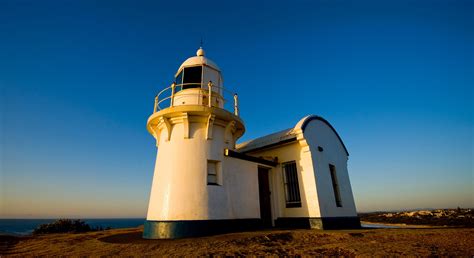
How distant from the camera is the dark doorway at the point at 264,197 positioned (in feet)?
36.0

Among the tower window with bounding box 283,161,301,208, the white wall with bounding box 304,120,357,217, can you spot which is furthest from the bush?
the white wall with bounding box 304,120,357,217

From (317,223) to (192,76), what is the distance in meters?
9.30

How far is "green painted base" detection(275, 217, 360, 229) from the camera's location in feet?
33.6

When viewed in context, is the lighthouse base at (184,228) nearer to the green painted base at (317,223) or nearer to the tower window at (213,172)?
the tower window at (213,172)

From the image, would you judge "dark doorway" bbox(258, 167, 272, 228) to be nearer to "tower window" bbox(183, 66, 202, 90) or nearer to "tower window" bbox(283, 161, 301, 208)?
"tower window" bbox(283, 161, 301, 208)

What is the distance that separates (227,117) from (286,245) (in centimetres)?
566

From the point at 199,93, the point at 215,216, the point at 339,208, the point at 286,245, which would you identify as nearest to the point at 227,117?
the point at 199,93

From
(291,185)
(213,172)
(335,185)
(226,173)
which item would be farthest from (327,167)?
(213,172)

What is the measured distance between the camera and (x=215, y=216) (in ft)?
28.4

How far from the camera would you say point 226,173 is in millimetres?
9719

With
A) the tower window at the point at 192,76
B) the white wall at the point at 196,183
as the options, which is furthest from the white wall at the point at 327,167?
the tower window at the point at 192,76

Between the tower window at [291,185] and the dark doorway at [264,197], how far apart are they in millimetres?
965

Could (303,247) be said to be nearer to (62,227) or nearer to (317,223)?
(317,223)

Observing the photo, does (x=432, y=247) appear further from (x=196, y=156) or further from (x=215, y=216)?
(x=196, y=156)
